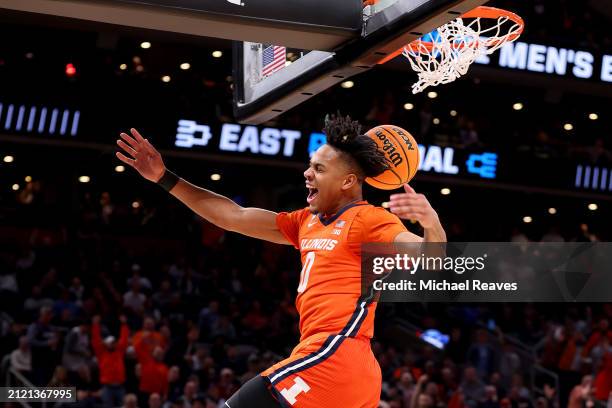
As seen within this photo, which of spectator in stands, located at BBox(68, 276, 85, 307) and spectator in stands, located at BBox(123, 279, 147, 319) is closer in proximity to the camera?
spectator in stands, located at BBox(68, 276, 85, 307)

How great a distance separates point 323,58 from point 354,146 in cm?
62

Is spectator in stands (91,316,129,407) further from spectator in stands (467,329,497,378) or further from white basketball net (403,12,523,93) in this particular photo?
white basketball net (403,12,523,93)

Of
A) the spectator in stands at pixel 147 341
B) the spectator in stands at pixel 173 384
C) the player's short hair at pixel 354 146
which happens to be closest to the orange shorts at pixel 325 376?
the player's short hair at pixel 354 146

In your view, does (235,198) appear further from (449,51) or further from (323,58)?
(323,58)

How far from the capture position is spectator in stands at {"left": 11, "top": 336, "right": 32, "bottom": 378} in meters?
12.0

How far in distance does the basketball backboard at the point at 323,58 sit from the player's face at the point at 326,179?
1.71 feet

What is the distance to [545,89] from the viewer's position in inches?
811

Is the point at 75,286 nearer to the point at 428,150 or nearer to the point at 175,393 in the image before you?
the point at 175,393

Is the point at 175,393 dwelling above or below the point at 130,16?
below

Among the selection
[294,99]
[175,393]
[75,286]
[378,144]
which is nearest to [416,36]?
[378,144]

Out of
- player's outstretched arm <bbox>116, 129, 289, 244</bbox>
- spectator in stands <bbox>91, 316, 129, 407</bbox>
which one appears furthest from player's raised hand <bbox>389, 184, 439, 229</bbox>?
spectator in stands <bbox>91, 316, 129, 407</bbox>

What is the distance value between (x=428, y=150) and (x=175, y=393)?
686cm

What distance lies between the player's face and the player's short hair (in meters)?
0.05

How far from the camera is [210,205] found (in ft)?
16.9
